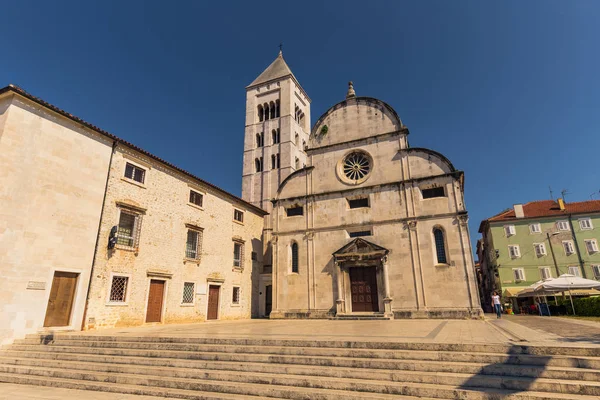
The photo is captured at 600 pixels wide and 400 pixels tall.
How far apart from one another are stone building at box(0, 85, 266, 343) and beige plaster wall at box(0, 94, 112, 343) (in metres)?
0.04

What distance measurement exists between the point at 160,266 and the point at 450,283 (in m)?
16.7

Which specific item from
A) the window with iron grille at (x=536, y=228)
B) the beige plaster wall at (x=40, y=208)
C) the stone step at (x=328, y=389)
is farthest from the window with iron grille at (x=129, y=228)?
the window with iron grille at (x=536, y=228)

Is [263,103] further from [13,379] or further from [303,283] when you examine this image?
[13,379]

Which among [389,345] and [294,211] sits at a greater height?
[294,211]

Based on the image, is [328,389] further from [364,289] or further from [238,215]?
→ [238,215]

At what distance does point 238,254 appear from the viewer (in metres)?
24.7

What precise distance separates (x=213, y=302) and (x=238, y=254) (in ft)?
14.3

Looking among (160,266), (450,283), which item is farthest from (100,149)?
(450,283)

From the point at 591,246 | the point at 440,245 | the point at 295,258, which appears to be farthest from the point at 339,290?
the point at 591,246

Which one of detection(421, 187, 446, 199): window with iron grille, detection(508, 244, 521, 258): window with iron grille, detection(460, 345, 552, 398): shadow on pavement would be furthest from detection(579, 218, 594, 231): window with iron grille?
detection(460, 345, 552, 398): shadow on pavement

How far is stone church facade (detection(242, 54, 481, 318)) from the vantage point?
63.9 feet

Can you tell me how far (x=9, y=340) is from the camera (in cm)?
1132

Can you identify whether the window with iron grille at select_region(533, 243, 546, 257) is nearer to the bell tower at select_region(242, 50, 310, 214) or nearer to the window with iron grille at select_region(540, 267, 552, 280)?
the window with iron grille at select_region(540, 267, 552, 280)

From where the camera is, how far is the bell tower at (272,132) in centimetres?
4053
